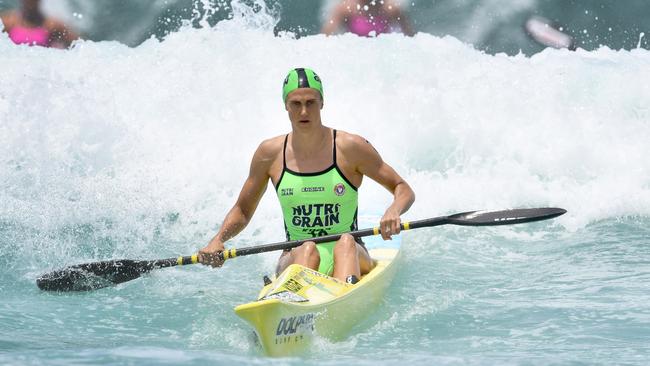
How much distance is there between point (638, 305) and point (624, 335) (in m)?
0.56

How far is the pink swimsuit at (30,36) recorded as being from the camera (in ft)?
36.9

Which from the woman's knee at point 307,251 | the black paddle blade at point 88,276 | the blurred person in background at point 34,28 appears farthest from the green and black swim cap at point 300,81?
the blurred person in background at point 34,28

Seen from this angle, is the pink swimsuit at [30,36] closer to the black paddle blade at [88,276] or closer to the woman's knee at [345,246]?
the black paddle blade at [88,276]

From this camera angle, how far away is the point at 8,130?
333 inches

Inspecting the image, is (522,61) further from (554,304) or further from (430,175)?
(554,304)

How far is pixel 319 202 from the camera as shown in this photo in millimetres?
5141

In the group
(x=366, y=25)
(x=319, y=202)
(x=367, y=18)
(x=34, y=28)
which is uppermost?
(x=34, y=28)

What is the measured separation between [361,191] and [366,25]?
3.73 metres

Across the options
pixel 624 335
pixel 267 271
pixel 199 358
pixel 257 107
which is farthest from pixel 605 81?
pixel 199 358

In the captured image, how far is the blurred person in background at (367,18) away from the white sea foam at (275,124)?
92cm

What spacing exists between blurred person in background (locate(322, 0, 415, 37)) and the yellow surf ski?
691 centimetres

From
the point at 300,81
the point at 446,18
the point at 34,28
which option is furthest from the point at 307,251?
the point at 446,18

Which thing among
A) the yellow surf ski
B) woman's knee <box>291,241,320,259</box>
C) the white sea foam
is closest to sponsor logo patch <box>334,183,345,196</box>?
woman's knee <box>291,241,320,259</box>

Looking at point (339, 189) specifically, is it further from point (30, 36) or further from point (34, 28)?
point (34, 28)
